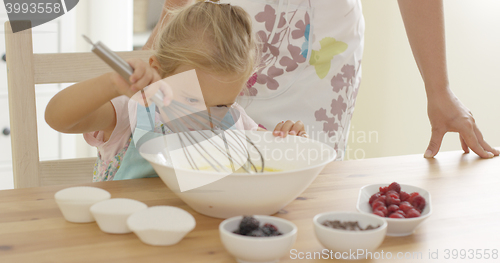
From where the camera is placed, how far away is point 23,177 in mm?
772

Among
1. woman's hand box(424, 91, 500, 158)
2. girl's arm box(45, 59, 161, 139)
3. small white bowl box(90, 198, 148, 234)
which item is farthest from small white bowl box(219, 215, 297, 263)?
woman's hand box(424, 91, 500, 158)

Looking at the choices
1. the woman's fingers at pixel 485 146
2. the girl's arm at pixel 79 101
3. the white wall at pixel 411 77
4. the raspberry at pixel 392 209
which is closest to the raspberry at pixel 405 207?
the raspberry at pixel 392 209

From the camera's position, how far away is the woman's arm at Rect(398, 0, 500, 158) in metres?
0.92

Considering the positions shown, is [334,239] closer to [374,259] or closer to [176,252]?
[374,259]

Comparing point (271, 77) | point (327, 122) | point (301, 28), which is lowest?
point (327, 122)

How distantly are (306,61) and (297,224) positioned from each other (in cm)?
62

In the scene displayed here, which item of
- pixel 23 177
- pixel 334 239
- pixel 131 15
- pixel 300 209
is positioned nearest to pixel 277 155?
pixel 300 209

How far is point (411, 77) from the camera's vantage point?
6.79 feet

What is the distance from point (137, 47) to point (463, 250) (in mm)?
2131

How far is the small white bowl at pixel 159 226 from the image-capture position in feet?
1.44

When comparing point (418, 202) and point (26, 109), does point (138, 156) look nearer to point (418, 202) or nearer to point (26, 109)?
point (26, 109)

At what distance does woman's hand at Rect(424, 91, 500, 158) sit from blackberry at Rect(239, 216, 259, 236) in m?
0.59

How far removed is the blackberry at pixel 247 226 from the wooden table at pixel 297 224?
0.11 feet

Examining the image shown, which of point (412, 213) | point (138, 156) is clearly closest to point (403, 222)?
point (412, 213)
